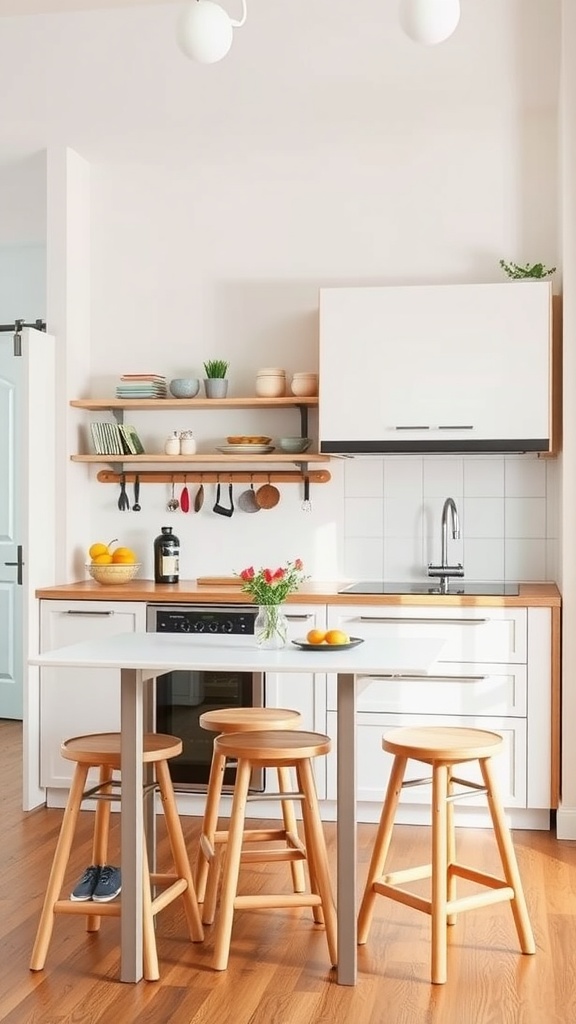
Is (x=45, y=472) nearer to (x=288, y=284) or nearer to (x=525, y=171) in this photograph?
(x=288, y=284)

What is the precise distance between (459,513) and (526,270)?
3.52 feet

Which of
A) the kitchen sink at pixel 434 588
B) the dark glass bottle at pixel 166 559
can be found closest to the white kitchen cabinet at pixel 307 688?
the kitchen sink at pixel 434 588

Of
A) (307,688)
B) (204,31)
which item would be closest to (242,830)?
(307,688)

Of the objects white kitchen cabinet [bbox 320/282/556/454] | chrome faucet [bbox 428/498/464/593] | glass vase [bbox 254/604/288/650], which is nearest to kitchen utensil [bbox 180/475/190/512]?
white kitchen cabinet [bbox 320/282/556/454]

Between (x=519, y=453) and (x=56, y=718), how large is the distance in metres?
2.22

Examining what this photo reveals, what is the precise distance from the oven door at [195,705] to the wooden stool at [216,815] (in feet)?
3.32

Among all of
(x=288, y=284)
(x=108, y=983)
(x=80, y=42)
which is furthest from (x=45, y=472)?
(x=108, y=983)

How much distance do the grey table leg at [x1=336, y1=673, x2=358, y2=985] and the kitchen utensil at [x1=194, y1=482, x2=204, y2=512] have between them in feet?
8.06

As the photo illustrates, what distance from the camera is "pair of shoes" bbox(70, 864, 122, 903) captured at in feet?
11.3

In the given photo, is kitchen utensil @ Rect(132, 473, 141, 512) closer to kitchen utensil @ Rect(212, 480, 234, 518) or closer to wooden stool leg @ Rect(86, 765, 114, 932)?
kitchen utensil @ Rect(212, 480, 234, 518)

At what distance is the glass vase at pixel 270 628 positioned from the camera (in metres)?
3.37

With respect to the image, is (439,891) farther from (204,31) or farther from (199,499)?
(199,499)

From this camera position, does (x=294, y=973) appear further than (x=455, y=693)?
No

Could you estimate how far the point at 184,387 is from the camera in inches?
207
